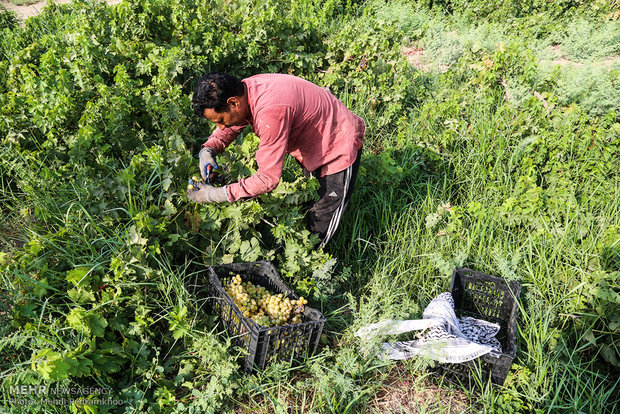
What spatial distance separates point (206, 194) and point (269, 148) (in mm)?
525

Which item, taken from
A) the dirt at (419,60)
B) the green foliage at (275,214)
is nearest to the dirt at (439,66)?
the dirt at (419,60)

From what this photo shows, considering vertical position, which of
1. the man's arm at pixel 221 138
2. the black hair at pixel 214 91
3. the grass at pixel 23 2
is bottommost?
the man's arm at pixel 221 138

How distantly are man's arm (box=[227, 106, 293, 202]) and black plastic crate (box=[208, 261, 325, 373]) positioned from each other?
61cm

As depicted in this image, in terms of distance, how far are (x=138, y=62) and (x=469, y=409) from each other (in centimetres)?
407

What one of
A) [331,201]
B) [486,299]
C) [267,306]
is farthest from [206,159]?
[486,299]

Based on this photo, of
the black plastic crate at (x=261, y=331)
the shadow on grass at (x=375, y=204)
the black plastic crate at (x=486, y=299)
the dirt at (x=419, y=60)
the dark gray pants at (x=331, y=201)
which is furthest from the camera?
the dirt at (x=419, y=60)

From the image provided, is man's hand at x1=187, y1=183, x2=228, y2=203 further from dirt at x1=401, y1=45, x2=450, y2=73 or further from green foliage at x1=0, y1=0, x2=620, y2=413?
dirt at x1=401, y1=45, x2=450, y2=73

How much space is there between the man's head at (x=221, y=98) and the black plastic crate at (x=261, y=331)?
96 cm

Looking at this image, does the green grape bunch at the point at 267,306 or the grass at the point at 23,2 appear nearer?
the green grape bunch at the point at 267,306

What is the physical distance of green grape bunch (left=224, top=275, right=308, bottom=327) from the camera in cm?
261

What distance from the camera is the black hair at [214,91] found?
8.02 ft

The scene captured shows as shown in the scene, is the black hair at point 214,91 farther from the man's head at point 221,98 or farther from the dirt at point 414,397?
the dirt at point 414,397

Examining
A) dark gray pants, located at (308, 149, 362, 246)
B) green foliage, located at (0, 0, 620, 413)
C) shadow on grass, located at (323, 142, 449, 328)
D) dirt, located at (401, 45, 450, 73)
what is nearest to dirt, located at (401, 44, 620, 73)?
dirt, located at (401, 45, 450, 73)

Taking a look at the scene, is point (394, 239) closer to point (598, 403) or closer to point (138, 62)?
point (598, 403)
